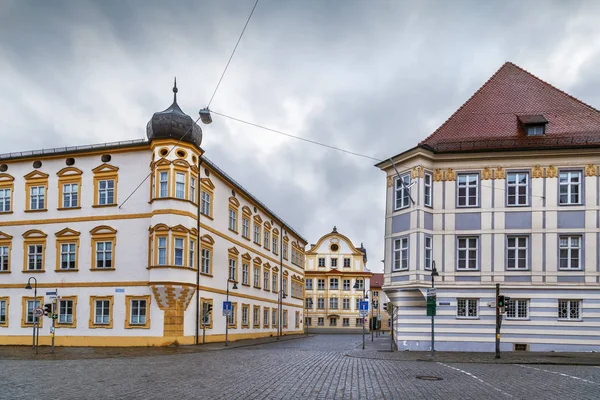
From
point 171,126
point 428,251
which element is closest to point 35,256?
point 171,126

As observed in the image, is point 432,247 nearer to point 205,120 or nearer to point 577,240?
point 577,240

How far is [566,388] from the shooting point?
52.0 feet

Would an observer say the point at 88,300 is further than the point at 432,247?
Yes

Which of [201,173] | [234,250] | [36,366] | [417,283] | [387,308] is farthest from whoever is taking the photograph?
[234,250]

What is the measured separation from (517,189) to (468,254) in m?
4.10

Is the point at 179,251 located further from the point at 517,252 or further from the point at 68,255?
the point at 517,252

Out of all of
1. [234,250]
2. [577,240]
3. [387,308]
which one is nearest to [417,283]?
[387,308]

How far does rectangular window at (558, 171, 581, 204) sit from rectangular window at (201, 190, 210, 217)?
21144 mm

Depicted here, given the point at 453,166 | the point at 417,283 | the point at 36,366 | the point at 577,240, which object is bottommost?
the point at 36,366

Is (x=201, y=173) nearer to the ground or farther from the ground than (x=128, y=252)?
farther from the ground

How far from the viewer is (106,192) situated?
37.6 m

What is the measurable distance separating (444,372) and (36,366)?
1411 centimetres

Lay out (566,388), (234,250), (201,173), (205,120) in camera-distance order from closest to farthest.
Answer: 1. (566,388)
2. (205,120)
3. (201,173)
4. (234,250)

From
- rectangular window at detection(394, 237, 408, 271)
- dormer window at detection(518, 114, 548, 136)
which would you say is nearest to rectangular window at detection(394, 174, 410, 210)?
rectangular window at detection(394, 237, 408, 271)
